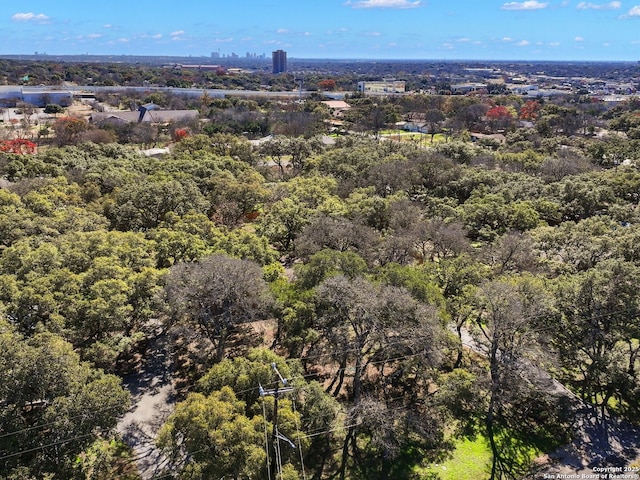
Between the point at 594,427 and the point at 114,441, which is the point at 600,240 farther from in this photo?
the point at 114,441

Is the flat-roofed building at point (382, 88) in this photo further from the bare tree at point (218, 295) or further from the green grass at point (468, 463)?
the green grass at point (468, 463)

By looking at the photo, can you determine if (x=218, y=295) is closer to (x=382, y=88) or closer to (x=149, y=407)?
(x=149, y=407)

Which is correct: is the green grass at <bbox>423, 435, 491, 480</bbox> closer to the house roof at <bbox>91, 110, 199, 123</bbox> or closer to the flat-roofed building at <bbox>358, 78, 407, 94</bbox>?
the house roof at <bbox>91, 110, 199, 123</bbox>

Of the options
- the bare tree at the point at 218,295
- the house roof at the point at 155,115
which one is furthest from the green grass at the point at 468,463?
the house roof at the point at 155,115

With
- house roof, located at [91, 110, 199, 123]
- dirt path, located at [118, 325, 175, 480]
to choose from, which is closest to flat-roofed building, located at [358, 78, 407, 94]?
house roof, located at [91, 110, 199, 123]

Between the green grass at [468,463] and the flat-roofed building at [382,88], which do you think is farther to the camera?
the flat-roofed building at [382,88]

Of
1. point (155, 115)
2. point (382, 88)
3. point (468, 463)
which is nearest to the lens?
point (468, 463)

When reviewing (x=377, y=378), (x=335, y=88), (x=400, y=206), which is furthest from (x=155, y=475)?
(x=335, y=88)

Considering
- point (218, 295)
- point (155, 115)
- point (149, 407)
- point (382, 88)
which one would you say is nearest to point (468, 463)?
point (218, 295)
